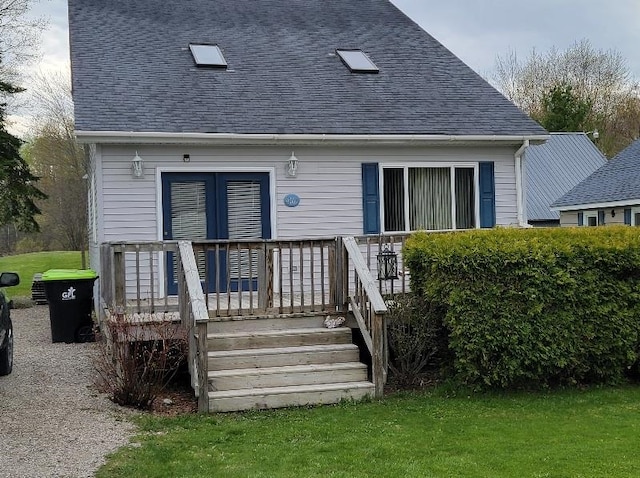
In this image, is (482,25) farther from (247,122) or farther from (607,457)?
(607,457)

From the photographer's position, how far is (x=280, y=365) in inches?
287

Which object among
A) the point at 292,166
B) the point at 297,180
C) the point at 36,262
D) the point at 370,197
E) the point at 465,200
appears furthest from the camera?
the point at 36,262

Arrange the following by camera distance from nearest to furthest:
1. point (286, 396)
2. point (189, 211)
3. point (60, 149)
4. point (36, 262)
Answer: point (286, 396), point (189, 211), point (60, 149), point (36, 262)

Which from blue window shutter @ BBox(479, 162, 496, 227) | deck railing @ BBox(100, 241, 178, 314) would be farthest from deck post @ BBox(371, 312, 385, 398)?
blue window shutter @ BBox(479, 162, 496, 227)

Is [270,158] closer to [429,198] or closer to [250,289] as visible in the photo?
[429,198]

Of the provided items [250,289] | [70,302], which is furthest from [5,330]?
[250,289]

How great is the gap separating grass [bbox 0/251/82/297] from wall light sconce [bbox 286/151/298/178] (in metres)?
16.4

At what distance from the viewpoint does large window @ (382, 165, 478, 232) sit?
10773 millimetres

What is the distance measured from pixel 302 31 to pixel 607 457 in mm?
10219

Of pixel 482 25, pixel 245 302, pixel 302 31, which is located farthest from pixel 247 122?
pixel 482 25

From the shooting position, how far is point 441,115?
11078mm

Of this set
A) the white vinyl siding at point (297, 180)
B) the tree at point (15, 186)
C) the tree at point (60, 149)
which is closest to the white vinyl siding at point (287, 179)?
the white vinyl siding at point (297, 180)

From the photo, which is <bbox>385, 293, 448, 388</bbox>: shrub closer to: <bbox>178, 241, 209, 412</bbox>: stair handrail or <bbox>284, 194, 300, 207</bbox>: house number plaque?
<bbox>178, 241, 209, 412</bbox>: stair handrail

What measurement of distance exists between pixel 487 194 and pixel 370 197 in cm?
192
